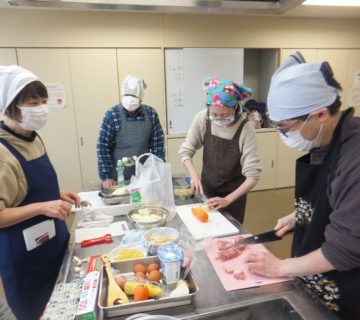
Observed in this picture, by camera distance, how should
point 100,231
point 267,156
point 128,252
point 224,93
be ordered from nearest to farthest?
point 128,252 < point 100,231 < point 224,93 < point 267,156

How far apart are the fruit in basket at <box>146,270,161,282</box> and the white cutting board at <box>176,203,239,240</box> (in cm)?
32

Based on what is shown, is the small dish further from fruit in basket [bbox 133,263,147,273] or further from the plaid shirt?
the plaid shirt

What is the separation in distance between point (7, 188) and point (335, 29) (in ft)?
13.5

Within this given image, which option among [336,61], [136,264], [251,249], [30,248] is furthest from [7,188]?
[336,61]

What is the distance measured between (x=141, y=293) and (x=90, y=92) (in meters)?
2.78

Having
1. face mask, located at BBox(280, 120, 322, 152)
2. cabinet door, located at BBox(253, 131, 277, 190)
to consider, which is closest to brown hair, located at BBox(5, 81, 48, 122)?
face mask, located at BBox(280, 120, 322, 152)

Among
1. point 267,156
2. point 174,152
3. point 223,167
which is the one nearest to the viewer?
point 223,167

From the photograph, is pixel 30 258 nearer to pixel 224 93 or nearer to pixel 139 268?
→ pixel 139 268

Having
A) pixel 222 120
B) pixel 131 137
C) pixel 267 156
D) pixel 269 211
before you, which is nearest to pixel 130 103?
pixel 131 137

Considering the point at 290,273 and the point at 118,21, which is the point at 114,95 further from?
the point at 290,273

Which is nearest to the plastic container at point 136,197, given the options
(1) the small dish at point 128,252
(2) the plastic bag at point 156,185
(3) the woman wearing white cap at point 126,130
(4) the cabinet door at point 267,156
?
(2) the plastic bag at point 156,185

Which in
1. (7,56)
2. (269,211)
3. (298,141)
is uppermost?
(7,56)

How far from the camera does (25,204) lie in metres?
1.09

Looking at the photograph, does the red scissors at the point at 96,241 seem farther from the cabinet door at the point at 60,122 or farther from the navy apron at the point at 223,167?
the cabinet door at the point at 60,122
